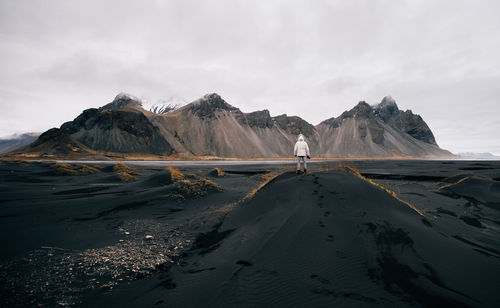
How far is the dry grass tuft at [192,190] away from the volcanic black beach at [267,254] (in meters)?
2.76

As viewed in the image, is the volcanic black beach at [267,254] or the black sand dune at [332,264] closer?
the black sand dune at [332,264]

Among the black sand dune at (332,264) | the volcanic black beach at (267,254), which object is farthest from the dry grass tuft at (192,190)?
the black sand dune at (332,264)

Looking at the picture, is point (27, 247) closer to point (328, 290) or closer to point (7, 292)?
point (7, 292)

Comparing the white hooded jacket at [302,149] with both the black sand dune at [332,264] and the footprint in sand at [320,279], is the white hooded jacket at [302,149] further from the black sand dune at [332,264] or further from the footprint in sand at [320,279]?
the footprint in sand at [320,279]

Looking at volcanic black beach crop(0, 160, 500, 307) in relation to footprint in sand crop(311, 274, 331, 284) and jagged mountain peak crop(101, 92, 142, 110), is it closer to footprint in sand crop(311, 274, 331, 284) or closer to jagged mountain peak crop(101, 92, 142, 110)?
footprint in sand crop(311, 274, 331, 284)

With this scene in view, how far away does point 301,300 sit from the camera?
3.04m

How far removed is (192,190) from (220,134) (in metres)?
112

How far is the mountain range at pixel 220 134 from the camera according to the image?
3706 inches

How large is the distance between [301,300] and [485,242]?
6386 millimetres

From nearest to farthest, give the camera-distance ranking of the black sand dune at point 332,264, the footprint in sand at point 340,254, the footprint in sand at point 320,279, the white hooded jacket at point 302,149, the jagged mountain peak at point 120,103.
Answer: the black sand dune at point 332,264, the footprint in sand at point 320,279, the footprint in sand at point 340,254, the white hooded jacket at point 302,149, the jagged mountain peak at point 120,103

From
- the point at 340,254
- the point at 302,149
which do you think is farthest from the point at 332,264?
the point at 302,149

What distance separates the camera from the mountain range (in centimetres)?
9412

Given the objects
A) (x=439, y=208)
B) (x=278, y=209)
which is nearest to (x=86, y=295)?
(x=278, y=209)

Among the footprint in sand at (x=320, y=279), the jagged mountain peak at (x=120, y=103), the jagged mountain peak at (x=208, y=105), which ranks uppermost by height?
the jagged mountain peak at (x=120, y=103)
